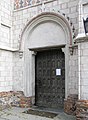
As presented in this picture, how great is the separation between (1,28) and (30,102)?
3028 mm

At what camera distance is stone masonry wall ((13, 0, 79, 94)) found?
5.19 meters

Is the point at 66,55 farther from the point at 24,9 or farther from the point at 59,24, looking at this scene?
the point at 24,9

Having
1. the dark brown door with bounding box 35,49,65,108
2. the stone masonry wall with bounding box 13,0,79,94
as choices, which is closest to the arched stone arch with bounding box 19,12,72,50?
the stone masonry wall with bounding box 13,0,79,94

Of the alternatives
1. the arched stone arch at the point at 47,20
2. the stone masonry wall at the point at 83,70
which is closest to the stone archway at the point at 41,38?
the arched stone arch at the point at 47,20

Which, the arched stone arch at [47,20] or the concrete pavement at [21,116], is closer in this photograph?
the concrete pavement at [21,116]

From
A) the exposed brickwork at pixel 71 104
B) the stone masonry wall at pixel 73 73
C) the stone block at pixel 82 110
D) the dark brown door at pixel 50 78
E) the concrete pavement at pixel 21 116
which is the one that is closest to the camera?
the stone block at pixel 82 110

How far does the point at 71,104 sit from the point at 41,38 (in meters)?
2.58

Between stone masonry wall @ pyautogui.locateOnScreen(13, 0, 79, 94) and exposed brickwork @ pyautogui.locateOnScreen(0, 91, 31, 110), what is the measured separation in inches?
18.9

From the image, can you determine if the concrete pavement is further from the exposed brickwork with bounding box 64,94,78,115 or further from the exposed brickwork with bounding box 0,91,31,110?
the exposed brickwork with bounding box 0,91,31,110

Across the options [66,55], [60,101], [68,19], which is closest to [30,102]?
[60,101]

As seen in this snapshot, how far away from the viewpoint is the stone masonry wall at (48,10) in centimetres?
519

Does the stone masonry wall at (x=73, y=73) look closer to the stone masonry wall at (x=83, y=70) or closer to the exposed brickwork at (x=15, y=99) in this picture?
the stone masonry wall at (x=83, y=70)

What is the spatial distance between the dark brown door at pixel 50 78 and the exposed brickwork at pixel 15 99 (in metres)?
0.56

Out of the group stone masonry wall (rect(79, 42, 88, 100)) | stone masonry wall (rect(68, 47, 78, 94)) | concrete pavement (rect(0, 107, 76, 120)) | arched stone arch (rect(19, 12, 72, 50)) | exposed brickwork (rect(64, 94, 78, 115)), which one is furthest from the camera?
arched stone arch (rect(19, 12, 72, 50))
